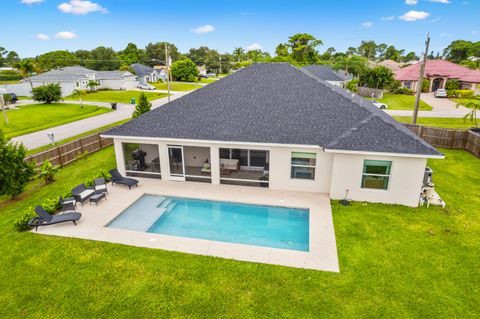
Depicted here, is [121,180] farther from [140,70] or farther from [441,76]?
[140,70]

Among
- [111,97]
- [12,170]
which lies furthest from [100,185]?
[111,97]

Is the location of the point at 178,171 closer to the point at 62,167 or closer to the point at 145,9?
the point at 62,167

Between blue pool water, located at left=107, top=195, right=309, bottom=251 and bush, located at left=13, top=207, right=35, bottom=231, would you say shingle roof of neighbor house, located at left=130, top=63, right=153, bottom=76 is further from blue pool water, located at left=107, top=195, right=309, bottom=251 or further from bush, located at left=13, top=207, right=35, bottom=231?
bush, located at left=13, top=207, right=35, bottom=231

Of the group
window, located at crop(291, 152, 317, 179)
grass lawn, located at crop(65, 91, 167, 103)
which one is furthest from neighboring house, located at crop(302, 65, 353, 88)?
window, located at crop(291, 152, 317, 179)

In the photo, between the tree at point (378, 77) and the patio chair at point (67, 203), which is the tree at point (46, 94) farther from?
the tree at point (378, 77)

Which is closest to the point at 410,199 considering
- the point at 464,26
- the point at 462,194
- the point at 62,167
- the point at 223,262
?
the point at 462,194
